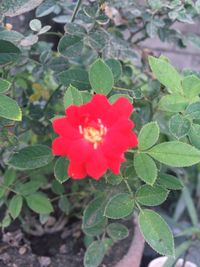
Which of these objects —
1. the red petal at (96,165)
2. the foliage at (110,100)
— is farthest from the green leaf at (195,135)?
the red petal at (96,165)

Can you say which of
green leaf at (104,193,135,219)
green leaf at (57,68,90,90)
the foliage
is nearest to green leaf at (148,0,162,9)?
the foliage

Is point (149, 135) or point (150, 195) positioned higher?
point (149, 135)

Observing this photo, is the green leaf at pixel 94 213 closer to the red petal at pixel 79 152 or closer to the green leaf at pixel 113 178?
the green leaf at pixel 113 178

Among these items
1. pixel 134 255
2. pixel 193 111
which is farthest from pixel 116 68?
pixel 134 255

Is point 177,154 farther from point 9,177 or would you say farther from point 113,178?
point 9,177

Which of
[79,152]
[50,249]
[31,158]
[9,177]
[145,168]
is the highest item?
[79,152]

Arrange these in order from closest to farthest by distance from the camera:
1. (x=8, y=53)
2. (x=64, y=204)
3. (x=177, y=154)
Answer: (x=177, y=154) → (x=8, y=53) → (x=64, y=204)
